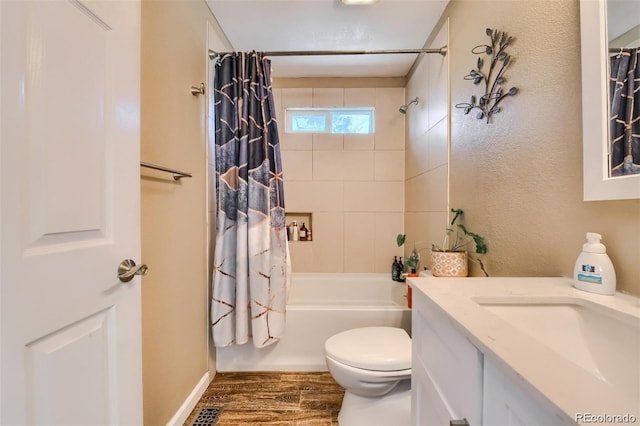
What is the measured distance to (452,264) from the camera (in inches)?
51.7

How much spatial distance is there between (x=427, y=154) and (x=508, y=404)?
1.81 meters

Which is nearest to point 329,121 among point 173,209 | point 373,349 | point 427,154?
point 427,154

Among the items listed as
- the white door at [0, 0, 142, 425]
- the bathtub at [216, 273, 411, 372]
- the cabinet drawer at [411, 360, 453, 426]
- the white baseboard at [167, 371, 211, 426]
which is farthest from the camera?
the bathtub at [216, 273, 411, 372]

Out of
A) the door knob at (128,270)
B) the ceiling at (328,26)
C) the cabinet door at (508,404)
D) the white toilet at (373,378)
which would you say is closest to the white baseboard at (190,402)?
the white toilet at (373,378)

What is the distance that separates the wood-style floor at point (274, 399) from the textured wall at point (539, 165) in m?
1.11

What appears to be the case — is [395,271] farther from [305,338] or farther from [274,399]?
[274,399]

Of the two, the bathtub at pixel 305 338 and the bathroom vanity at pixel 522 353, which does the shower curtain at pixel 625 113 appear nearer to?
the bathroom vanity at pixel 522 353

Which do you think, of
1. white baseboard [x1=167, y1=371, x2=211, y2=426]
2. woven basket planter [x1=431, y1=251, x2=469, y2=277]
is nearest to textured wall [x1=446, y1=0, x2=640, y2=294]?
woven basket planter [x1=431, y1=251, x2=469, y2=277]

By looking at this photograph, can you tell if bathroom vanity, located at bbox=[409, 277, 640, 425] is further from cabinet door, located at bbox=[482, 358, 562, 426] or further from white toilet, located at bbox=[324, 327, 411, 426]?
white toilet, located at bbox=[324, 327, 411, 426]

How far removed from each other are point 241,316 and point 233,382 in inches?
17.8

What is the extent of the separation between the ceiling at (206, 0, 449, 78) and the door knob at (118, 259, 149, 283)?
5.38 feet

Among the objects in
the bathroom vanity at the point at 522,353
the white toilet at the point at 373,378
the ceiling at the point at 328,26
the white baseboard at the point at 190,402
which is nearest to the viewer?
the bathroom vanity at the point at 522,353

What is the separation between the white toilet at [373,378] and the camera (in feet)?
4.03

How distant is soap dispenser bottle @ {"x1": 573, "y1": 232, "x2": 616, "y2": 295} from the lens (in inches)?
26.6
